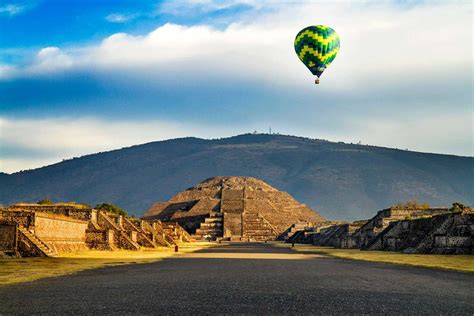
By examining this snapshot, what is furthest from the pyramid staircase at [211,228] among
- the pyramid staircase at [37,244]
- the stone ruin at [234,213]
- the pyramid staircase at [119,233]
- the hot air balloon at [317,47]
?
the pyramid staircase at [37,244]

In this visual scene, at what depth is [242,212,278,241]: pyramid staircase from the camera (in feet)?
474

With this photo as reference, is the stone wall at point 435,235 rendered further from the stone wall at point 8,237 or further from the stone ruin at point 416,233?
the stone wall at point 8,237

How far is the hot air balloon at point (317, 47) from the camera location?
7438cm

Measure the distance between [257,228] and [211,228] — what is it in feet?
35.5

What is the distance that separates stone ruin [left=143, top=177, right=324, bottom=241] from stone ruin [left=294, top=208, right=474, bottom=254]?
206 feet

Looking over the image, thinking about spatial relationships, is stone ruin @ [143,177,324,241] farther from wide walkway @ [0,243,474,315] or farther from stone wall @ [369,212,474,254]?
wide walkway @ [0,243,474,315]

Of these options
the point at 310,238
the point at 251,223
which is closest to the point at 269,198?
the point at 251,223

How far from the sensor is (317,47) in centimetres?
7450

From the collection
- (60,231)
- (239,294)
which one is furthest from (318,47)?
(239,294)

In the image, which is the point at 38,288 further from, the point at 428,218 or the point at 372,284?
the point at 428,218

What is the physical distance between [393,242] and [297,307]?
45.3m

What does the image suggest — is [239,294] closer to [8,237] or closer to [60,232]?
[8,237]

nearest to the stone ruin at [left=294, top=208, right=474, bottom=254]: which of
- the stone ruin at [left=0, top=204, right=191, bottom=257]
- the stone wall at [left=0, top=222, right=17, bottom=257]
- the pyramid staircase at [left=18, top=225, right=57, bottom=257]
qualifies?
the stone ruin at [left=0, top=204, right=191, bottom=257]

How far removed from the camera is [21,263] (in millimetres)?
33188
